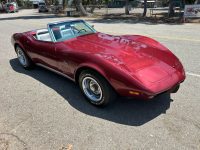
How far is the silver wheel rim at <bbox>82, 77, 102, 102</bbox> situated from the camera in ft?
13.0

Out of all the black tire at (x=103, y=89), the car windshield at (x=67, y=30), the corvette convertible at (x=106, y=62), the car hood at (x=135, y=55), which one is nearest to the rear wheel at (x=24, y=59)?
the corvette convertible at (x=106, y=62)

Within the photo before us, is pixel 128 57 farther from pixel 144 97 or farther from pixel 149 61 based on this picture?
pixel 144 97

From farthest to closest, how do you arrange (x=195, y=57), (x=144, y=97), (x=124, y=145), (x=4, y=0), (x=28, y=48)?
1. (x=4, y=0)
2. (x=195, y=57)
3. (x=28, y=48)
4. (x=144, y=97)
5. (x=124, y=145)

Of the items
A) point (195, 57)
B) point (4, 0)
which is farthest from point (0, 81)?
point (4, 0)

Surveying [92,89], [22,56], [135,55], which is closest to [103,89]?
Answer: [92,89]

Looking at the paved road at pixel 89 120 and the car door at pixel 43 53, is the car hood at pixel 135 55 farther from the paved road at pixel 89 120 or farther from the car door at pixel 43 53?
the paved road at pixel 89 120

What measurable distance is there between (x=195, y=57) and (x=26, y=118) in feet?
16.1

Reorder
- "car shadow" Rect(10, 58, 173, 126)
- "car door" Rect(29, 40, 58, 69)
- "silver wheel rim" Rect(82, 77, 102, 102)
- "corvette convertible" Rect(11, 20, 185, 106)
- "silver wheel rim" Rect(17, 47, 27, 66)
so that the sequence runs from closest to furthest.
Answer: "corvette convertible" Rect(11, 20, 185, 106) < "car shadow" Rect(10, 58, 173, 126) < "silver wheel rim" Rect(82, 77, 102, 102) < "car door" Rect(29, 40, 58, 69) < "silver wheel rim" Rect(17, 47, 27, 66)

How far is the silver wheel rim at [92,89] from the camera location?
3.95 meters

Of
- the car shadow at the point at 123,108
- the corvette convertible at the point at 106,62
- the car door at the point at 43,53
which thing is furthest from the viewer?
the car door at the point at 43,53

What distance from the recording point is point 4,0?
70562mm

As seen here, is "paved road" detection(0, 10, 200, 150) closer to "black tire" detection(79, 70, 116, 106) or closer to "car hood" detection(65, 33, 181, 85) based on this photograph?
"black tire" detection(79, 70, 116, 106)

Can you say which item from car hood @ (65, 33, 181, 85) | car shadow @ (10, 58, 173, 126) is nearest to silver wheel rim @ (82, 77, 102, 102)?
car shadow @ (10, 58, 173, 126)

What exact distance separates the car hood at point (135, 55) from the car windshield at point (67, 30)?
235mm
